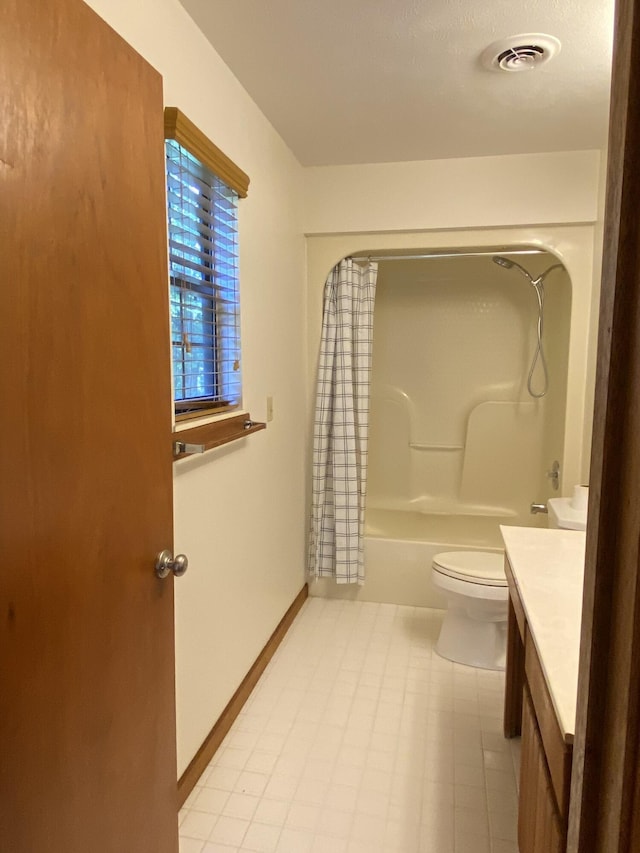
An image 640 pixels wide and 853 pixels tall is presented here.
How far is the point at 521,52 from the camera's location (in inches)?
72.7

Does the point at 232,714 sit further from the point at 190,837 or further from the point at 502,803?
the point at 502,803

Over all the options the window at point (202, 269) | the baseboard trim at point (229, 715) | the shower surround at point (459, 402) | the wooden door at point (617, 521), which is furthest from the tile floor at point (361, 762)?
the wooden door at point (617, 521)

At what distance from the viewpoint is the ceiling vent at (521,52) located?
177cm

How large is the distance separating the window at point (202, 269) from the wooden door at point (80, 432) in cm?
43

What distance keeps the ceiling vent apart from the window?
0.91m

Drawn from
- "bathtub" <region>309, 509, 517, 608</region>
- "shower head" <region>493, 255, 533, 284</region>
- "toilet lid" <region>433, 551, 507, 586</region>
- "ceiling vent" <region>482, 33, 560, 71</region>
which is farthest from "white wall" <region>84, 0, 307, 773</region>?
"shower head" <region>493, 255, 533, 284</region>

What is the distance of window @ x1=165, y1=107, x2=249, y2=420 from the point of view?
63.9 inches

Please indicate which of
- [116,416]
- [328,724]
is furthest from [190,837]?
[116,416]

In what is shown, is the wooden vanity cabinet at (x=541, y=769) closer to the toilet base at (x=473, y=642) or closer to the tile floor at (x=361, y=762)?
the tile floor at (x=361, y=762)

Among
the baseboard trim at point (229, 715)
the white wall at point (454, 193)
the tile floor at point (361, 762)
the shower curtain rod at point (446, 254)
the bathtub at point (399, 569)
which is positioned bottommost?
the tile floor at point (361, 762)

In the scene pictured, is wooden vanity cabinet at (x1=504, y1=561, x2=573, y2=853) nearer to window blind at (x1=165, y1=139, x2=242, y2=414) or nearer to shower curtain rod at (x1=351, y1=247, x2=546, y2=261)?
window blind at (x1=165, y1=139, x2=242, y2=414)

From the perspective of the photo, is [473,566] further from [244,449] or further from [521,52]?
[521,52]

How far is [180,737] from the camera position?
5.67 ft

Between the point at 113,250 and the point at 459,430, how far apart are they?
122 inches
